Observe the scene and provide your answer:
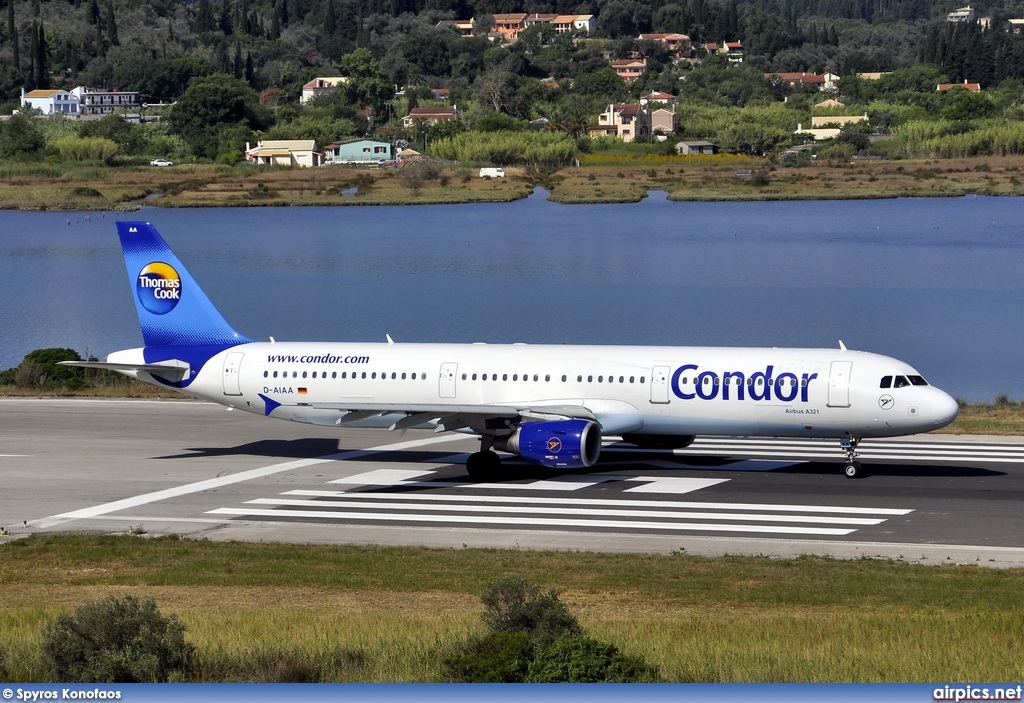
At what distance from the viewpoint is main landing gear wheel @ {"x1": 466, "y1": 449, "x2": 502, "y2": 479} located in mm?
42719

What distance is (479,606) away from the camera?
26.2 m

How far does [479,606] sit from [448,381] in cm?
1874

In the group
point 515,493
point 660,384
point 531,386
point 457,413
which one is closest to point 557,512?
point 515,493

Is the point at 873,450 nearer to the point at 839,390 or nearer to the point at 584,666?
the point at 839,390

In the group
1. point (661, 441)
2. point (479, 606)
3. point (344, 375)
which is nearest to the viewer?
point (479, 606)

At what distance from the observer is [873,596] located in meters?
27.1

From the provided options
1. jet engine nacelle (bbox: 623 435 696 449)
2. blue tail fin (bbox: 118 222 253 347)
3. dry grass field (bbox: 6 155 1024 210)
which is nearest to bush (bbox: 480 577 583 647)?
jet engine nacelle (bbox: 623 435 696 449)

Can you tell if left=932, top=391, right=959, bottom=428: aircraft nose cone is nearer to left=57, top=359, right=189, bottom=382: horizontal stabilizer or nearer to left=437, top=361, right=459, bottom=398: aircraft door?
left=437, top=361, right=459, bottom=398: aircraft door

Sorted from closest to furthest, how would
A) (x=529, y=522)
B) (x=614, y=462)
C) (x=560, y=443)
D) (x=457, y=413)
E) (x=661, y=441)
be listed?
(x=529, y=522), (x=560, y=443), (x=457, y=413), (x=661, y=441), (x=614, y=462)

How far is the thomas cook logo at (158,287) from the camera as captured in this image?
47.5m

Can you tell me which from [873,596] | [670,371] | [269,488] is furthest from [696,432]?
Answer: [873,596]

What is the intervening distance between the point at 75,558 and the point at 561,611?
53.1 ft

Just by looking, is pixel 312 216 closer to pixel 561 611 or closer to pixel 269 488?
pixel 269 488

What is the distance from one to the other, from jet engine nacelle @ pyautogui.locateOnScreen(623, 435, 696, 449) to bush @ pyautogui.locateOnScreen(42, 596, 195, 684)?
26.0m
